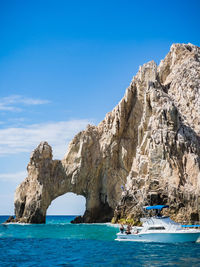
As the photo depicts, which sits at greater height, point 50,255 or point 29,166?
point 29,166

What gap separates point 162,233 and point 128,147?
40293 millimetres

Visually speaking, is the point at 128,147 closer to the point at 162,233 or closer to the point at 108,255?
the point at 162,233

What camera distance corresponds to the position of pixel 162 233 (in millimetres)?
33750

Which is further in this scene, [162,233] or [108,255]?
[162,233]

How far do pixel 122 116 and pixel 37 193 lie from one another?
869 inches

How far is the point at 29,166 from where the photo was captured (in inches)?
3007

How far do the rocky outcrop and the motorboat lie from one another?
764 inches

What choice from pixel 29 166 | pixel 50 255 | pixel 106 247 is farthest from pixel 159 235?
pixel 29 166

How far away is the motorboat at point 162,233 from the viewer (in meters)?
33.3

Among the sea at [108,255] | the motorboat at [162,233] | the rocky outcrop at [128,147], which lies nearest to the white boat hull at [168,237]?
the motorboat at [162,233]

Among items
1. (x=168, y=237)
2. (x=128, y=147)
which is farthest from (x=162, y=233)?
(x=128, y=147)

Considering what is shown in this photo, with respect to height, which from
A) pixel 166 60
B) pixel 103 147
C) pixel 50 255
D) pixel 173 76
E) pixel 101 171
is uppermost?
pixel 166 60

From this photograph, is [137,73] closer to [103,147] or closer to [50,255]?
[103,147]

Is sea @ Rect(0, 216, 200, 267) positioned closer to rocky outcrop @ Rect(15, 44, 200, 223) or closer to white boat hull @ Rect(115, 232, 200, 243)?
white boat hull @ Rect(115, 232, 200, 243)
